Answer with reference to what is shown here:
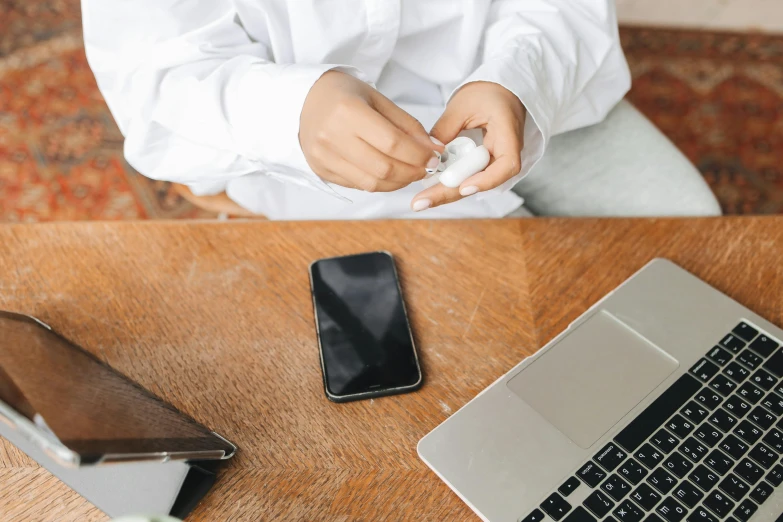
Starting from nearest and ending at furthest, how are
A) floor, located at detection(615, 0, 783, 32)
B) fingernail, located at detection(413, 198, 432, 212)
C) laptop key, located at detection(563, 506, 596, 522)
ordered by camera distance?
laptop key, located at detection(563, 506, 596, 522)
fingernail, located at detection(413, 198, 432, 212)
floor, located at detection(615, 0, 783, 32)

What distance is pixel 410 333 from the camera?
453 millimetres

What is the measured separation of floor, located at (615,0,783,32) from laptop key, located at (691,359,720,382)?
4.73 ft

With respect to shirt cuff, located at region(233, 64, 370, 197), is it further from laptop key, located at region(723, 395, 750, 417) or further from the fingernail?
laptop key, located at region(723, 395, 750, 417)

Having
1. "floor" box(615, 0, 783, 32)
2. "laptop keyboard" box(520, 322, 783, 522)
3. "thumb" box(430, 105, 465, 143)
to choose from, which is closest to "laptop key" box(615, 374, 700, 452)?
"laptop keyboard" box(520, 322, 783, 522)

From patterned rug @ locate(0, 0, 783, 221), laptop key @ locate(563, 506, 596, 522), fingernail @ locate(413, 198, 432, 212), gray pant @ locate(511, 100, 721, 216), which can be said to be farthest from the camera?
patterned rug @ locate(0, 0, 783, 221)

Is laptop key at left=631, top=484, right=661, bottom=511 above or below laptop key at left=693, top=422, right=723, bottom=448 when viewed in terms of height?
above

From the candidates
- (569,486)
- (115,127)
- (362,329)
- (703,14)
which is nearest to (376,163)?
(362,329)

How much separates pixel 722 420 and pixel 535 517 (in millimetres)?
154

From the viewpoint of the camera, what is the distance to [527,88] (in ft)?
1.75

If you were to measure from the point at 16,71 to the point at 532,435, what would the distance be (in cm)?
160

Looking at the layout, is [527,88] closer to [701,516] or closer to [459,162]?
[459,162]

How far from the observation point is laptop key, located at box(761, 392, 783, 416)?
41 cm

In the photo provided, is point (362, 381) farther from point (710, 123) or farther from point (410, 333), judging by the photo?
point (710, 123)

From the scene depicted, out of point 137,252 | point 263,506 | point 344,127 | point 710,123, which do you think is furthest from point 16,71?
point 710,123
